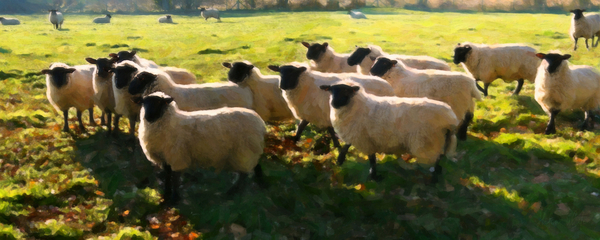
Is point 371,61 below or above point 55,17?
below

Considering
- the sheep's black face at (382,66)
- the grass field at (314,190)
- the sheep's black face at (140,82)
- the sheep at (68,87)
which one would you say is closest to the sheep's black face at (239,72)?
the grass field at (314,190)

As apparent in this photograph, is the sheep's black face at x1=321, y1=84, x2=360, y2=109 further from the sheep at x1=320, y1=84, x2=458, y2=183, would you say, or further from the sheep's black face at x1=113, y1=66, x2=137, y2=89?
the sheep's black face at x1=113, y1=66, x2=137, y2=89

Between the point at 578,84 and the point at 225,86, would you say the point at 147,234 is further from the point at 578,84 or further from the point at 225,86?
the point at 578,84

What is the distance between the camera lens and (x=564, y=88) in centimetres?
760

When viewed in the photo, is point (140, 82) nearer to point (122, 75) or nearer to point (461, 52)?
point (122, 75)

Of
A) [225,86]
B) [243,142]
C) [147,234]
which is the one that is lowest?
[147,234]

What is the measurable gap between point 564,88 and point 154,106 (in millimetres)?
6887

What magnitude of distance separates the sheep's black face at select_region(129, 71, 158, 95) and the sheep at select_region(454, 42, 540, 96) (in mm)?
7532

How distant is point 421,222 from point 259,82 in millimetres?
3943

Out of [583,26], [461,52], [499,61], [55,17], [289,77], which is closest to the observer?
[289,77]

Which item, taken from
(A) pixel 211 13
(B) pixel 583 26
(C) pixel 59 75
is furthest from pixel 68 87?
(A) pixel 211 13

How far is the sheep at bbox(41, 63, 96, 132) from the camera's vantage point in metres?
7.69

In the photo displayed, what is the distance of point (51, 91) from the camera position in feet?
25.6

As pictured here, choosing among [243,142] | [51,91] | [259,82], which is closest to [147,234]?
[243,142]
